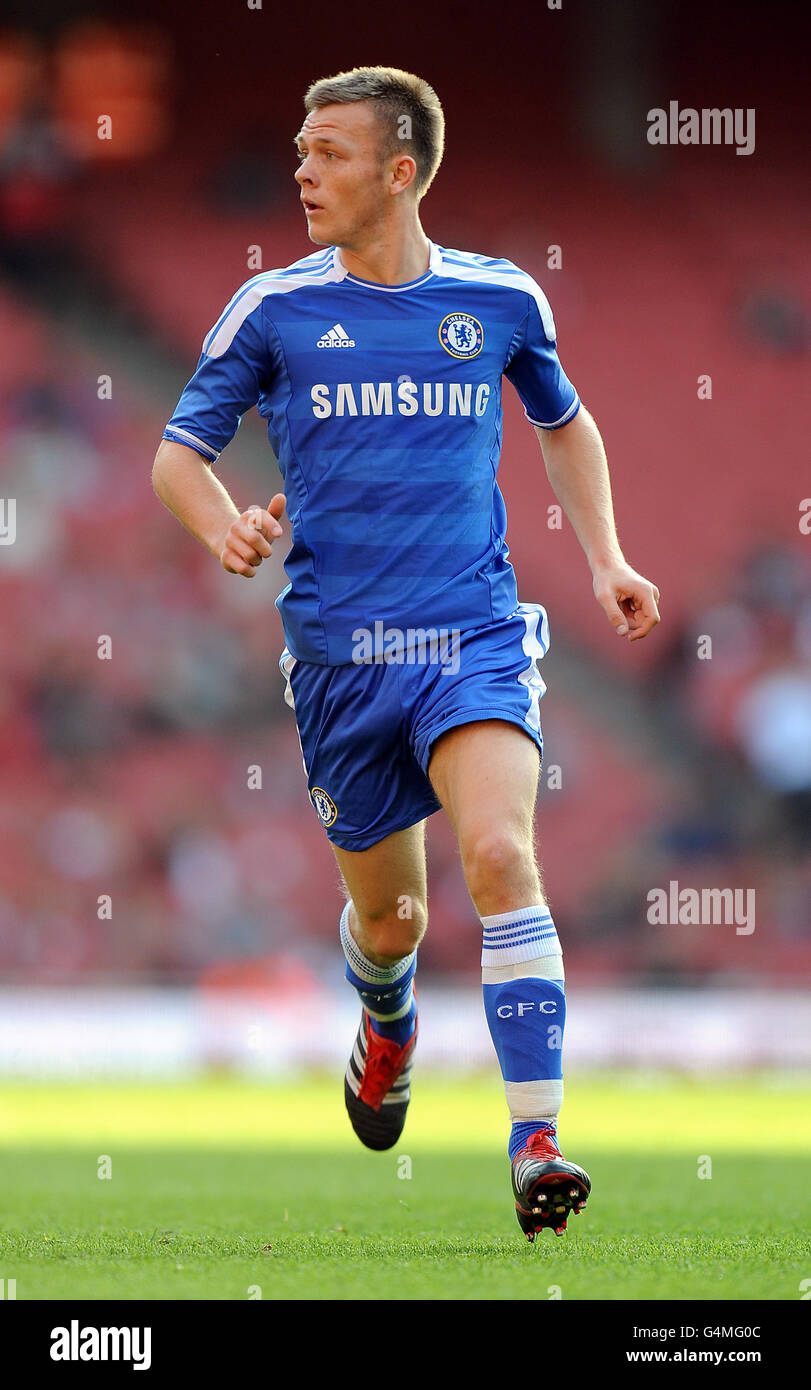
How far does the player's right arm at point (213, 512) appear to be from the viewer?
12.7 ft

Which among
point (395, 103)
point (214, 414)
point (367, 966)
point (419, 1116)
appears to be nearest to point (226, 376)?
point (214, 414)

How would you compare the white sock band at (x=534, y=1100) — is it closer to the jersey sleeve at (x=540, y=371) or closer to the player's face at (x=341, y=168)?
the jersey sleeve at (x=540, y=371)

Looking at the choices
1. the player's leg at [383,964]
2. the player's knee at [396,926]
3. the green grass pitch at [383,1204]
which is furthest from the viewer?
the player's knee at [396,926]

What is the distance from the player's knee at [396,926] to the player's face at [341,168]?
181 cm

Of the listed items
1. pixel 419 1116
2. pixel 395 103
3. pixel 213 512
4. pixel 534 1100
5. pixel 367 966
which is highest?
pixel 395 103

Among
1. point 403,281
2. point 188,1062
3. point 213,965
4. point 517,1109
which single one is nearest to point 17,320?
point 213,965

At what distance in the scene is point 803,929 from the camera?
15.2 metres

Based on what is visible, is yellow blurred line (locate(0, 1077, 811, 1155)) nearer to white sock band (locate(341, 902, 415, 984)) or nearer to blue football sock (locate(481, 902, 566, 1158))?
white sock band (locate(341, 902, 415, 984))

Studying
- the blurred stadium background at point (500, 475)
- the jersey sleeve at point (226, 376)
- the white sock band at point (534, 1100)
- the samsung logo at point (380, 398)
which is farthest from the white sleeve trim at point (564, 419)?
the blurred stadium background at point (500, 475)

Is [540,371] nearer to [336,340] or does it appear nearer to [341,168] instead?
[336,340]

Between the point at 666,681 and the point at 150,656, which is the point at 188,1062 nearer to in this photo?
the point at 150,656

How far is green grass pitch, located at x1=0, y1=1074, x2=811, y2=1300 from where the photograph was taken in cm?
342

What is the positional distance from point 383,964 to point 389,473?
1550mm

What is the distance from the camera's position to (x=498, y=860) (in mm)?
4016
